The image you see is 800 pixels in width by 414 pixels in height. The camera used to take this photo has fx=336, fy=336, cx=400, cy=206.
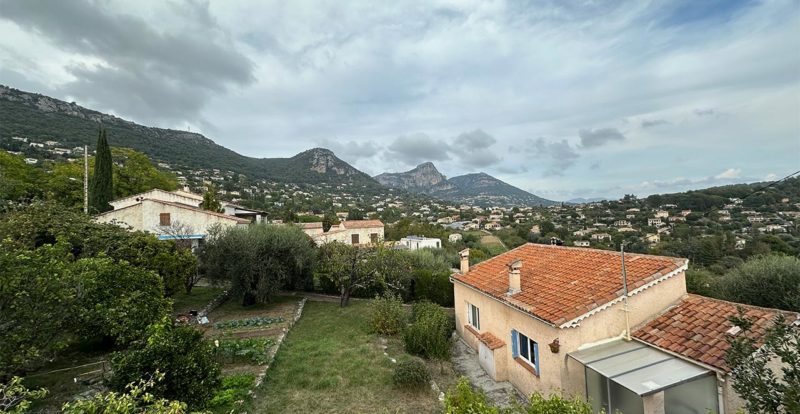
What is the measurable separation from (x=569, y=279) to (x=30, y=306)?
1520 centimetres

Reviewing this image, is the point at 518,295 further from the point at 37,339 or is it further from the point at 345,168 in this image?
the point at 345,168

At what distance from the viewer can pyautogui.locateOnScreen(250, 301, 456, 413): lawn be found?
9.45 metres

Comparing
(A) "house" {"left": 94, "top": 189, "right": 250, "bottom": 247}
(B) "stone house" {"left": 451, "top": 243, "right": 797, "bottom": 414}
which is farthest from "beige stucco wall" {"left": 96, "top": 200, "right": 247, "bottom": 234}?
(B) "stone house" {"left": 451, "top": 243, "right": 797, "bottom": 414}

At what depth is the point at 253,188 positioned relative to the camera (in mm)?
105562

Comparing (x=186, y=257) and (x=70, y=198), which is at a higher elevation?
(x=70, y=198)

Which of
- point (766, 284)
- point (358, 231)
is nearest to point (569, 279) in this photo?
point (766, 284)

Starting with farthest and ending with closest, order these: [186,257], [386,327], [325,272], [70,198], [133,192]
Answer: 1. [133,192]
2. [70,198]
3. [325,272]
4. [186,257]
5. [386,327]

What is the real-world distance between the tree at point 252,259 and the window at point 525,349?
15.5 metres

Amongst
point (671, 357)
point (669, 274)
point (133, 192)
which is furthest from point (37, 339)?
point (133, 192)

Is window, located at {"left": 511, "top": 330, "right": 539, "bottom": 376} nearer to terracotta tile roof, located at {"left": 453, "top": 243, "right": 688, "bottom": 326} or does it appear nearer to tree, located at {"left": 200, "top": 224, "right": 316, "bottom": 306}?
terracotta tile roof, located at {"left": 453, "top": 243, "right": 688, "bottom": 326}

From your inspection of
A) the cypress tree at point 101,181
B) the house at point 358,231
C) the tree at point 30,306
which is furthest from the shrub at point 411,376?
the cypress tree at point 101,181

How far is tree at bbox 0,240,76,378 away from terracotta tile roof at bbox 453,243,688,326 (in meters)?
12.8

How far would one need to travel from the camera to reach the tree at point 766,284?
1508 cm

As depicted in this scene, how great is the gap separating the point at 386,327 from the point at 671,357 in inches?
444
